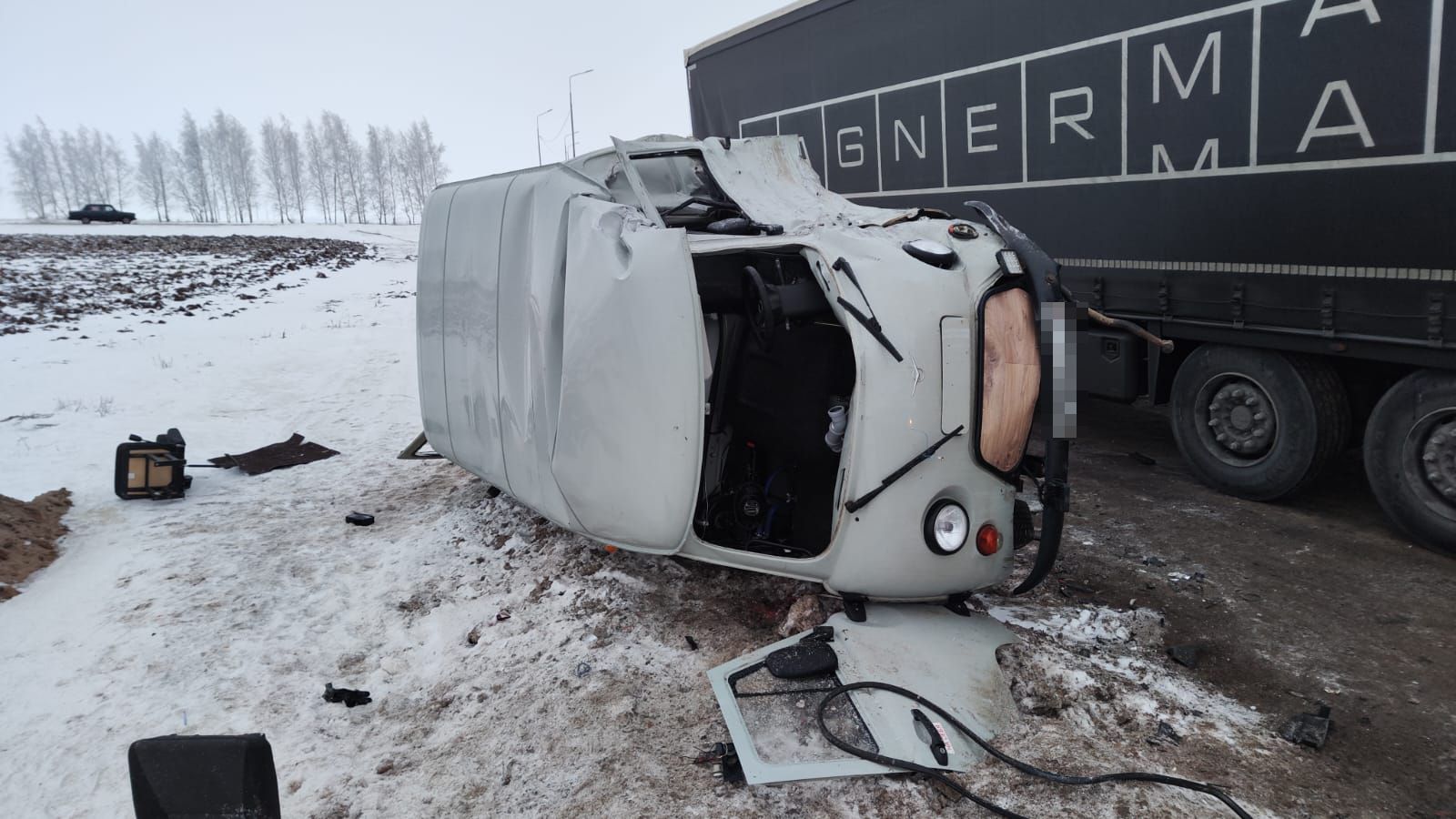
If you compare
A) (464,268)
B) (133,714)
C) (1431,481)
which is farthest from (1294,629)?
(133,714)

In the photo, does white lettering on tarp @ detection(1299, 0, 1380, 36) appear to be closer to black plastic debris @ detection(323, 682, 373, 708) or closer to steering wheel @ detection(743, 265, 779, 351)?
steering wheel @ detection(743, 265, 779, 351)

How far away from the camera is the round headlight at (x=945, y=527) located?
344 centimetres

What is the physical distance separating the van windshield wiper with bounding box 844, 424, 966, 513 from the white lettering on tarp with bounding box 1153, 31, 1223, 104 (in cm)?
312

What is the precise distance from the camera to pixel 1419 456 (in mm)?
4734

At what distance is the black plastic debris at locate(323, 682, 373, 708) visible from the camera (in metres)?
3.56

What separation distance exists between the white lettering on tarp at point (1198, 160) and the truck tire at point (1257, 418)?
120cm

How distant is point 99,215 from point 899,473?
177ft

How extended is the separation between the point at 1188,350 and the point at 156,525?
6881 millimetres

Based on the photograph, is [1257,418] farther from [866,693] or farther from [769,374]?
[866,693]

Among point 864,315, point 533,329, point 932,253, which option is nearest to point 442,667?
point 533,329

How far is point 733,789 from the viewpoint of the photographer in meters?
2.91

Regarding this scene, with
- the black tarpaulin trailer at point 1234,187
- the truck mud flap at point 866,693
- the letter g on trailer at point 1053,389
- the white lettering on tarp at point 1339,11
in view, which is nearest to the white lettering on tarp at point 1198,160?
the black tarpaulin trailer at point 1234,187

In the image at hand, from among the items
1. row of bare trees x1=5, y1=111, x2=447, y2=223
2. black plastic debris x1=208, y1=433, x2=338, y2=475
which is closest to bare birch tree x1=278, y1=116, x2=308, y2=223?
row of bare trees x1=5, y1=111, x2=447, y2=223

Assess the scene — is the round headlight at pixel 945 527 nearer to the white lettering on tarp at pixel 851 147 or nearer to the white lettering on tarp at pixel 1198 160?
the white lettering on tarp at pixel 1198 160
